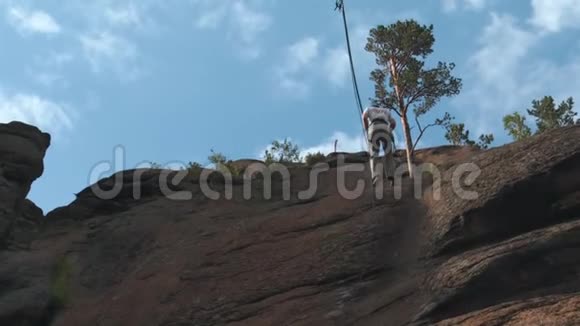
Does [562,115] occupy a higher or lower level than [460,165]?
higher

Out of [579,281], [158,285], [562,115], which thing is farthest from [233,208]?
[562,115]

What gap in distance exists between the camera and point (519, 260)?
11969 mm

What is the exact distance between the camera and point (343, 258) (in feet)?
49.9

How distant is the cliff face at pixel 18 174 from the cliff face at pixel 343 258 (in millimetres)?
854

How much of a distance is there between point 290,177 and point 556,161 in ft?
38.2

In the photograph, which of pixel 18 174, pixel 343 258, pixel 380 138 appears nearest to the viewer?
pixel 343 258

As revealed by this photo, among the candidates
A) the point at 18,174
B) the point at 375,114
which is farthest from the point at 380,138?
the point at 18,174

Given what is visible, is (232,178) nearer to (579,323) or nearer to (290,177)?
(290,177)

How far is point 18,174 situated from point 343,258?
1113 cm

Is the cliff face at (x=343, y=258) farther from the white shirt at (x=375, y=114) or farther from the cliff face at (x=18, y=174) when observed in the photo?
the white shirt at (x=375, y=114)

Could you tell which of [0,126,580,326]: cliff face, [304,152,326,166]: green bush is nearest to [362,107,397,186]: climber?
[0,126,580,326]: cliff face

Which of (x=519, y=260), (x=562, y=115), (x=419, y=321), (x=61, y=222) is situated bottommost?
(x=419, y=321)

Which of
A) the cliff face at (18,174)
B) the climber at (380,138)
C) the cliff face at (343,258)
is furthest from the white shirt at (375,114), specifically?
the cliff face at (18,174)

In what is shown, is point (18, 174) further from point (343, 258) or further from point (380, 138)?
point (343, 258)
